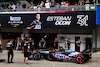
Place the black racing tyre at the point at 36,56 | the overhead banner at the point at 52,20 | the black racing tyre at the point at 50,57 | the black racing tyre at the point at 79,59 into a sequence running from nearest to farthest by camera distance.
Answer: the black racing tyre at the point at 79,59, the black racing tyre at the point at 50,57, the black racing tyre at the point at 36,56, the overhead banner at the point at 52,20

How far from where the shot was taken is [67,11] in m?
12.3

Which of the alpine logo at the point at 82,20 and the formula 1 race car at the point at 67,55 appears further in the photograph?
the alpine logo at the point at 82,20

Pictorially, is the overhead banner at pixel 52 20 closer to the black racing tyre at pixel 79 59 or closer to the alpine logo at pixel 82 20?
the alpine logo at pixel 82 20

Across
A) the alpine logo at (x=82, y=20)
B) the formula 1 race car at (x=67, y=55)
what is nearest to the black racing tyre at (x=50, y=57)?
the formula 1 race car at (x=67, y=55)

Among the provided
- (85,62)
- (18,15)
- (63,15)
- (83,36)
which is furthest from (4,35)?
(85,62)

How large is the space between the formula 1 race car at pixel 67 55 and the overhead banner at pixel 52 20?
3.62 m

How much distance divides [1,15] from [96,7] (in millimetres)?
9522

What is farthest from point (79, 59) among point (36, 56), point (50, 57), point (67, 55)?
point (36, 56)

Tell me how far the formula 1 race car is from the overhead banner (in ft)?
11.9

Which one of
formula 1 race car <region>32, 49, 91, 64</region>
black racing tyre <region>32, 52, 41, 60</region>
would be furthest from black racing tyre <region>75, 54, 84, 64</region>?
black racing tyre <region>32, 52, 41, 60</region>

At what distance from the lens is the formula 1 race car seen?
8.65m

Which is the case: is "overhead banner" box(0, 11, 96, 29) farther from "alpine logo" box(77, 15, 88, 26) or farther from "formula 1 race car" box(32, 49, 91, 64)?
"formula 1 race car" box(32, 49, 91, 64)

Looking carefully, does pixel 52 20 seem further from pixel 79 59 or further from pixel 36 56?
pixel 79 59

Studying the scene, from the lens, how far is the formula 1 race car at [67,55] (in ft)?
28.4
